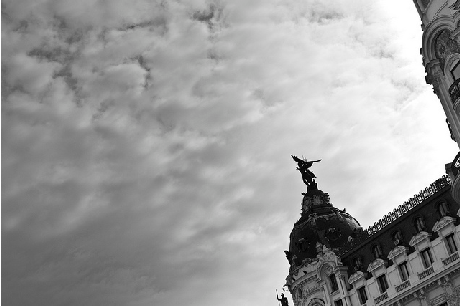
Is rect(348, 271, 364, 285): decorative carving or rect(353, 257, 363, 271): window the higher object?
rect(353, 257, 363, 271): window

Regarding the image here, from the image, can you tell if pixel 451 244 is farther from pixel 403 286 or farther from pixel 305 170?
pixel 305 170

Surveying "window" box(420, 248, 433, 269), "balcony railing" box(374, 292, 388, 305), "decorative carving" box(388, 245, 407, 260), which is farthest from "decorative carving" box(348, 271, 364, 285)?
"window" box(420, 248, 433, 269)

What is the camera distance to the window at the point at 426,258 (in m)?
48.7

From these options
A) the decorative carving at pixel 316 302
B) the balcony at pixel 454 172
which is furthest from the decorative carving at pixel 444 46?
the decorative carving at pixel 316 302

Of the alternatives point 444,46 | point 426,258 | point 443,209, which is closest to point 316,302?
point 426,258

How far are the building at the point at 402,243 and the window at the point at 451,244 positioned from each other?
2.9 inches

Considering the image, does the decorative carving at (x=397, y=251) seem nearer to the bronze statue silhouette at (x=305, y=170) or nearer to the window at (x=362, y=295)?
the window at (x=362, y=295)

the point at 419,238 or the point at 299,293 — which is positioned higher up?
the point at 299,293

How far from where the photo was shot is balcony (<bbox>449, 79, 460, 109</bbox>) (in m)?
31.4

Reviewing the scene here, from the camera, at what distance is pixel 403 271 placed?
2007 inches

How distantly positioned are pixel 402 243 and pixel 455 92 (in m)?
23.0

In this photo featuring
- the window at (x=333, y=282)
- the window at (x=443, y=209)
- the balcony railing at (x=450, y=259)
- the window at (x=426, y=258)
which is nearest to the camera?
the balcony railing at (x=450, y=259)

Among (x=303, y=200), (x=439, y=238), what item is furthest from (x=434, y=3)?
(x=303, y=200)

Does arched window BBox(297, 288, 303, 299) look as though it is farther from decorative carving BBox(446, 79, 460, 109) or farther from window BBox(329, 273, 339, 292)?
decorative carving BBox(446, 79, 460, 109)
